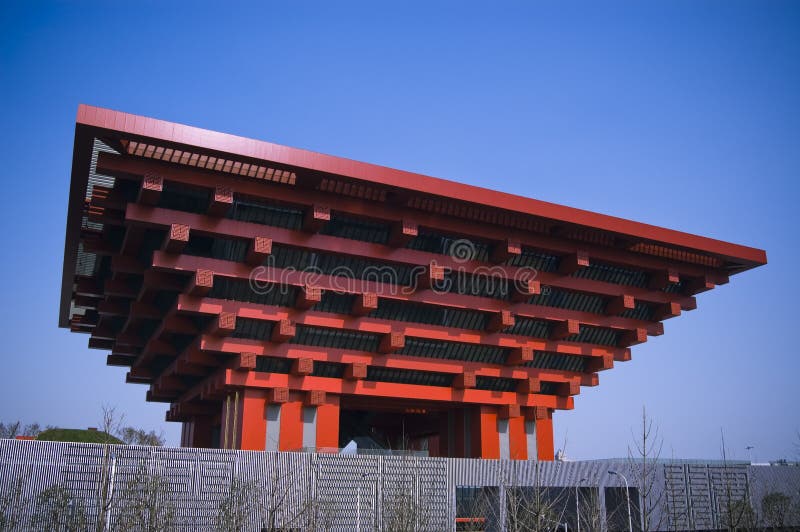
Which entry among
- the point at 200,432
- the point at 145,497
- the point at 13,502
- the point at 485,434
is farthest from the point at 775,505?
the point at 200,432

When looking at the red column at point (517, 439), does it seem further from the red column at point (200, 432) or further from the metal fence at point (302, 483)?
the red column at point (200, 432)

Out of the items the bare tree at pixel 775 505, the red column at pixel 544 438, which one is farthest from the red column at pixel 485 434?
the bare tree at pixel 775 505

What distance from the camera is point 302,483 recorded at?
27.0 metres

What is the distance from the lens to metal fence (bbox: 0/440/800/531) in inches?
952

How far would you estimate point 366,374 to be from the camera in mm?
34000

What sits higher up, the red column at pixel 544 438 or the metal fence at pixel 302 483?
the red column at pixel 544 438

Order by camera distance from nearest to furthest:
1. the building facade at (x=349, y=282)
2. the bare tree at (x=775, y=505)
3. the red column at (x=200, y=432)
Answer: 1. the building facade at (x=349, y=282)
2. the bare tree at (x=775, y=505)
3. the red column at (x=200, y=432)

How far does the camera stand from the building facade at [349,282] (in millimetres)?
28672

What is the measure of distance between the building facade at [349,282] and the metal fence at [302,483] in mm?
4286

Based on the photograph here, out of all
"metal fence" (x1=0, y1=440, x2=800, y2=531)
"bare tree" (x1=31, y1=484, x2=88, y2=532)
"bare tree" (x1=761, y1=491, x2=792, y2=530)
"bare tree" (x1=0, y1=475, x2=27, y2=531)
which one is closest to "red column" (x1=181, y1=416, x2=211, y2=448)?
"metal fence" (x1=0, y1=440, x2=800, y2=531)

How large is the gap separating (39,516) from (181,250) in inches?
421

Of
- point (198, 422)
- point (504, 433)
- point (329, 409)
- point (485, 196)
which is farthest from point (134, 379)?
point (485, 196)

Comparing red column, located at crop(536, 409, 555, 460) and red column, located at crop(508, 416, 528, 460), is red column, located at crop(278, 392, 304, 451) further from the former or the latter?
red column, located at crop(536, 409, 555, 460)

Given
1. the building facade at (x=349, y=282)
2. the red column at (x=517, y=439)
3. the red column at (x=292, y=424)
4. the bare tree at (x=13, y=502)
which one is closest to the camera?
the bare tree at (x=13, y=502)
